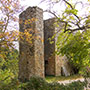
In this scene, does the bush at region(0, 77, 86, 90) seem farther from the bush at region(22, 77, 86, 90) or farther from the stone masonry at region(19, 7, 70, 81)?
the stone masonry at region(19, 7, 70, 81)

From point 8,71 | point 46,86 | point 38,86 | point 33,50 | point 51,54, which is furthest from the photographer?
point 51,54

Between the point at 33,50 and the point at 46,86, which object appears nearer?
the point at 46,86

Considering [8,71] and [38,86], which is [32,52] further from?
[38,86]

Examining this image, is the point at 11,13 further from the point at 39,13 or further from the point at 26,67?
the point at 26,67

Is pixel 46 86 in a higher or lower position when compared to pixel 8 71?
lower


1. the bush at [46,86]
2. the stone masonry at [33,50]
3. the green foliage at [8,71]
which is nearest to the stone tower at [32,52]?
the stone masonry at [33,50]

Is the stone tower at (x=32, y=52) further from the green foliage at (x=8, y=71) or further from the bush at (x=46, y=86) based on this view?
the bush at (x=46, y=86)

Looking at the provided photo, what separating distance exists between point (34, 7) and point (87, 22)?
3679 millimetres

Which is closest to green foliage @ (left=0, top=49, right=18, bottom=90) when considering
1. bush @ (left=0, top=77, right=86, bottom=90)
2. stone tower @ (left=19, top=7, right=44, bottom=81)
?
bush @ (left=0, top=77, right=86, bottom=90)

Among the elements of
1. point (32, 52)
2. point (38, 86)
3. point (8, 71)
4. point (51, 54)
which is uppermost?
point (32, 52)

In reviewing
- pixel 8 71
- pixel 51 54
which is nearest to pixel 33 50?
pixel 8 71

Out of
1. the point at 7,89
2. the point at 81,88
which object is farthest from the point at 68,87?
the point at 7,89

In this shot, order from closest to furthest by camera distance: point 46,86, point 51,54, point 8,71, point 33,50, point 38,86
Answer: point 46,86 < point 38,86 < point 33,50 < point 8,71 < point 51,54

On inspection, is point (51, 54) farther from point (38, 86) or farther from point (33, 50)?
point (38, 86)
